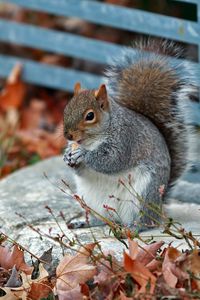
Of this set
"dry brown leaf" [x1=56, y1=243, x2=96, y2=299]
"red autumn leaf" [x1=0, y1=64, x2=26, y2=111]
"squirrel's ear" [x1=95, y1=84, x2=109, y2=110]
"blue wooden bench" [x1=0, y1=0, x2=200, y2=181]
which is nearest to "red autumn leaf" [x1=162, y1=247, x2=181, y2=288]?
"dry brown leaf" [x1=56, y1=243, x2=96, y2=299]

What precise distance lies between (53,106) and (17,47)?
0.78 m

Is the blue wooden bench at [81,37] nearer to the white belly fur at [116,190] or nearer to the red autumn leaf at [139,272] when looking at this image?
the white belly fur at [116,190]

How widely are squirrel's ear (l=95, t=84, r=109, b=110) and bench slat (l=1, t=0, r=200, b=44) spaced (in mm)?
871

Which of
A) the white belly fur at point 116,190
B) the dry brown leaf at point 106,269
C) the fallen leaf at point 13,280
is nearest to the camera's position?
the dry brown leaf at point 106,269

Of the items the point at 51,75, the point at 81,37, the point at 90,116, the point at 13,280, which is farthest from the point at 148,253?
the point at 51,75

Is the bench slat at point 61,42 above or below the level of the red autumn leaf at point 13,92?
above

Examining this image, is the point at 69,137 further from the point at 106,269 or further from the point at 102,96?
the point at 106,269

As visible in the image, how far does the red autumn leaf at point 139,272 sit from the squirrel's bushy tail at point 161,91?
3.18 ft

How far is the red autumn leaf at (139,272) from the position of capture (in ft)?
10.1

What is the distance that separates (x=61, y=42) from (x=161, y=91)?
6.15 feet

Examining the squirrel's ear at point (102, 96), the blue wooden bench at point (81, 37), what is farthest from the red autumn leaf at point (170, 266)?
the blue wooden bench at point (81, 37)

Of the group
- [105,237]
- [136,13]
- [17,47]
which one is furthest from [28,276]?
[17,47]

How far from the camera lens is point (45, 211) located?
162 inches

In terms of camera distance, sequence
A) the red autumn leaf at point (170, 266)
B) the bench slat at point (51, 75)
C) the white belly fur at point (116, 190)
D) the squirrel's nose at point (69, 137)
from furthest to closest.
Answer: the bench slat at point (51, 75), the white belly fur at point (116, 190), the squirrel's nose at point (69, 137), the red autumn leaf at point (170, 266)
